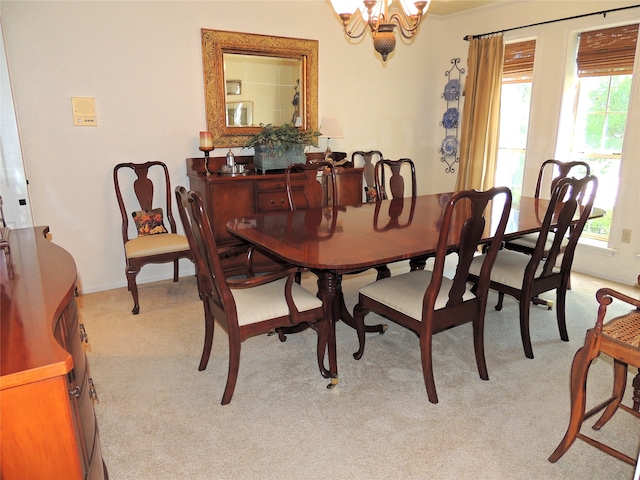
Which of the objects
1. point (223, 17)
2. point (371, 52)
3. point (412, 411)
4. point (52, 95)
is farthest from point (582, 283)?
point (52, 95)

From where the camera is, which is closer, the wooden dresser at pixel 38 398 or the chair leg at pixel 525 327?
the wooden dresser at pixel 38 398

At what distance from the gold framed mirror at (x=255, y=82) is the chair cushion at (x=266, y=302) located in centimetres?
208

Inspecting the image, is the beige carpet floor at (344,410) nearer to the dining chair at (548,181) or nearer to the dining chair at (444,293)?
the dining chair at (444,293)

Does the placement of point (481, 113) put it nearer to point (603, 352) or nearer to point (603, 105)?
point (603, 105)

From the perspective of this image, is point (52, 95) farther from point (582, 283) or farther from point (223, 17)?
point (582, 283)

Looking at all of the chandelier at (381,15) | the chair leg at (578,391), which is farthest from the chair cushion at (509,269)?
the chandelier at (381,15)

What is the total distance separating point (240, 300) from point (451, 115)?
383 centimetres

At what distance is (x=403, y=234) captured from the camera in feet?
7.77

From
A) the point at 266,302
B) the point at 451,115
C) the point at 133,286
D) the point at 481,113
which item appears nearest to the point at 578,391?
the point at 266,302

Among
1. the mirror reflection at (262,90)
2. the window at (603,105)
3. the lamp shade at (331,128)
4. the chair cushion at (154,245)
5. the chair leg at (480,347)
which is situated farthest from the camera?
the lamp shade at (331,128)

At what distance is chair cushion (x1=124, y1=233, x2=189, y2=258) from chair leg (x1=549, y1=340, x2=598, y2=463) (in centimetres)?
252

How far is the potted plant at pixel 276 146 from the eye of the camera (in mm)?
3846

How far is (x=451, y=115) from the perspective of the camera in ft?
16.6

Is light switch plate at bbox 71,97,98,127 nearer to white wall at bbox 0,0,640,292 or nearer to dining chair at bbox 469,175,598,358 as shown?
white wall at bbox 0,0,640,292
